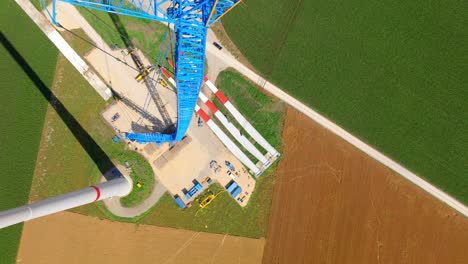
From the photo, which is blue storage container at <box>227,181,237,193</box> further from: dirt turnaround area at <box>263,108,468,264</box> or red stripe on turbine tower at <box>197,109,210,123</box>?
red stripe on turbine tower at <box>197,109,210,123</box>

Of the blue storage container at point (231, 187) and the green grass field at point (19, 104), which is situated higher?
the green grass field at point (19, 104)

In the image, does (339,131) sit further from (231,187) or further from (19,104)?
(19,104)

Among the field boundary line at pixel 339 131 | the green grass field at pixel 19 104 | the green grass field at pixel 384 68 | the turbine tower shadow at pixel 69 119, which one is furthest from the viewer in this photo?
the turbine tower shadow at pixel 69 119

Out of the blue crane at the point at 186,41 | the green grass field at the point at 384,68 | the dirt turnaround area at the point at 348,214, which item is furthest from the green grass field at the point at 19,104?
the dirt turnaround area at the point at 348,214

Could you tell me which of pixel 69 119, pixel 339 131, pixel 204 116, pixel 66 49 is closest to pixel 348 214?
pixel 339 131

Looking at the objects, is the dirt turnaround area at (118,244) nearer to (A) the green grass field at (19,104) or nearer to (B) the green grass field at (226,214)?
(B) the green grass field at (226,214)

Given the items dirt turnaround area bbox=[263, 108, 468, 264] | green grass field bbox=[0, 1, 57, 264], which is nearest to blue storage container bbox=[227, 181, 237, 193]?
dirt turnaround area bbox=[263, 108, 468, 264]
